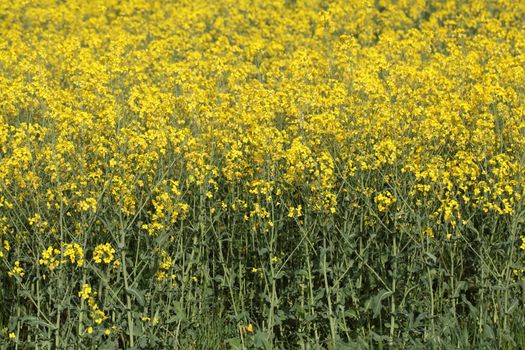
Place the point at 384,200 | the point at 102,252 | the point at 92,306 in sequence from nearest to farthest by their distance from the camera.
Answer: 1. the point at 102,252
2. the point at 92,306
3. the point at 384,200

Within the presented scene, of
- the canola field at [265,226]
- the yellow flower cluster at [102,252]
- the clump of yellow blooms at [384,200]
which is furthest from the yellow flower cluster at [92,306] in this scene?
the clump of yellow blooms at [384,200]

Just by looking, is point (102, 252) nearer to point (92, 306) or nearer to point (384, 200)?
point (92, 306)

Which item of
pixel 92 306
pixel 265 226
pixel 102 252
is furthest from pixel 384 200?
pixel 92 306

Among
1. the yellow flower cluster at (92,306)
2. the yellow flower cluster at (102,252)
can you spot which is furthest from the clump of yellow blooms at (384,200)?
the yellow flower cluster at (92,306)

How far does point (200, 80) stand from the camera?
791 cm

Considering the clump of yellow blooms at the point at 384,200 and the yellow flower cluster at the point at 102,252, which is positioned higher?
the clump of yellow blooms at the point at 384,200

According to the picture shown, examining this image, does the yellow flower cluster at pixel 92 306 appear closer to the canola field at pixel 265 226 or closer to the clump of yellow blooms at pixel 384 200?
the canola field at pixel 265 226

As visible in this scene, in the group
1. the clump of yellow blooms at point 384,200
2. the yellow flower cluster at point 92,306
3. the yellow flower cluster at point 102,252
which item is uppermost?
the clump of yellow blooms at point 384,200

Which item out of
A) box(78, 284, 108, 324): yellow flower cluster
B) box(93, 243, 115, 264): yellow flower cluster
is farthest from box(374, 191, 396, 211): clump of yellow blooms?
box(78, 284, 108, 324): yellow flower cluster

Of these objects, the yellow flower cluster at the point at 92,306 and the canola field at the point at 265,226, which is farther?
the canola field at the point at 265,226

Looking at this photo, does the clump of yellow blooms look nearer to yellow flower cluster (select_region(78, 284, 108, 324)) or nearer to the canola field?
the canola field

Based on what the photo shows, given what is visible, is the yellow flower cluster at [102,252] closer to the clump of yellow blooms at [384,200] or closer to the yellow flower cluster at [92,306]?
the yellow flower cluster at [92,306]

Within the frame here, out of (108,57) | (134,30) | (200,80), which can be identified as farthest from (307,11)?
(108,57)

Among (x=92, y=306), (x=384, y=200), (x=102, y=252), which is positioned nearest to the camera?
(x=102, y=252)
